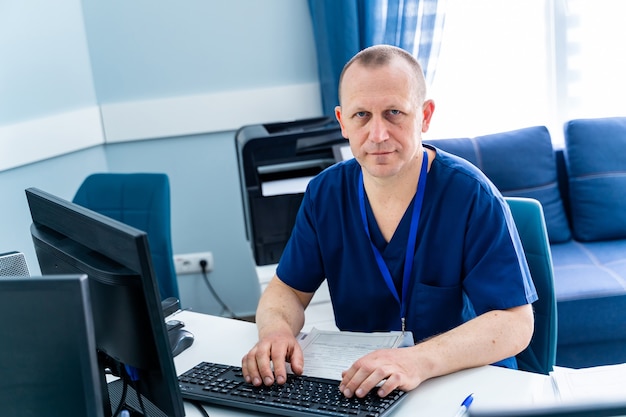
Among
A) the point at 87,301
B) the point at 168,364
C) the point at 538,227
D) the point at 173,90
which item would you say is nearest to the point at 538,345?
the point at 538,227

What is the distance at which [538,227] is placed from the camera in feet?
5.51

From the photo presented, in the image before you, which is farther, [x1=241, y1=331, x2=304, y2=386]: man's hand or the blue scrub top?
the blue scrub top

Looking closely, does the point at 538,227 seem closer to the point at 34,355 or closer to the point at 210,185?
the point at 34,355

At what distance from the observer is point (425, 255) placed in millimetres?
1601

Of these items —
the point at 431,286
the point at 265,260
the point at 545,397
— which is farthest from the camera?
the point at 265,260

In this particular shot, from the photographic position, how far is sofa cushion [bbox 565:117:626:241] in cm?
300

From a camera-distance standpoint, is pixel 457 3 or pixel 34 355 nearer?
pixel 34 355

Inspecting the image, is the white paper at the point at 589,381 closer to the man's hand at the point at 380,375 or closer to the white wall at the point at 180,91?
the man's hand at the point at 380,375

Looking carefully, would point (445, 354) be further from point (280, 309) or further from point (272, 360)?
point (280, 309)

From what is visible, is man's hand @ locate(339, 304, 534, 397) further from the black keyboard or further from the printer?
the printer

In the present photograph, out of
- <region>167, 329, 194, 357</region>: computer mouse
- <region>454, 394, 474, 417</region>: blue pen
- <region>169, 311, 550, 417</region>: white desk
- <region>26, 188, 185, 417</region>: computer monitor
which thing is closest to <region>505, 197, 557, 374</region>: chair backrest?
<region>169, 311, 550, 417</region>: white desk

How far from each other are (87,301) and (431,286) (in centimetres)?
88

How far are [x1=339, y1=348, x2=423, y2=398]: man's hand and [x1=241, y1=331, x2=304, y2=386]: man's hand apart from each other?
0.13 m

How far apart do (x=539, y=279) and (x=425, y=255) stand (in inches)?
11.2
